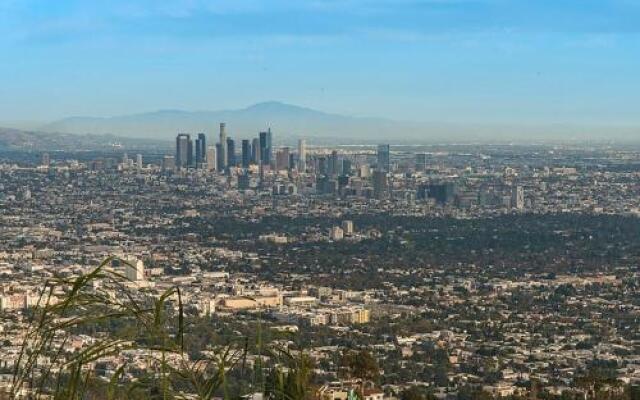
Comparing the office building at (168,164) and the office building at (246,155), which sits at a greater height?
the office building at (246,155)

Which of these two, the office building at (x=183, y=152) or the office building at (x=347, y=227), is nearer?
the office building at (x=347, y=227)

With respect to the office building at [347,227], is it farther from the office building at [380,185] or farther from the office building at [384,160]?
the office building at [384,160]

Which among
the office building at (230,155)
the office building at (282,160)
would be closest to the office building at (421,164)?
the office building at (282,160)

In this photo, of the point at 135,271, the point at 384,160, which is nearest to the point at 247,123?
the point at 384,160

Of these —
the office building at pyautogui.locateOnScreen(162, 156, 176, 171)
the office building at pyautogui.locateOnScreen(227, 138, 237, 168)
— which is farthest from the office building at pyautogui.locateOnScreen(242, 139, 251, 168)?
the office building at pyautogui.locateOnScreen(162, 156, 176, 171)

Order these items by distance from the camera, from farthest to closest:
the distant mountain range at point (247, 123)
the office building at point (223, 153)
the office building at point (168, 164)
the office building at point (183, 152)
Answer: the distant mountain range at point (247, 123)
the office building at point (183, 152)
the office building at point (223, 153)
the office building at point (168, 164)

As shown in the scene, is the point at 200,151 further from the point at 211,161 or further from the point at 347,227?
the point at 347,227

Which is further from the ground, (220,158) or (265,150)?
(265,150)

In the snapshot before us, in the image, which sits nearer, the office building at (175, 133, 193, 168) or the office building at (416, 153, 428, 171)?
the office building at (175, 133, 193, 168)

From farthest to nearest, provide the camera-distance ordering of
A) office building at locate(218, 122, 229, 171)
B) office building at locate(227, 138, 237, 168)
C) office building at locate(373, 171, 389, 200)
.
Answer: office building at locate(227, 138, 237, 168), office building at locate(218, 122, 229, 171), office building at locate(373, 171, 389, 200)

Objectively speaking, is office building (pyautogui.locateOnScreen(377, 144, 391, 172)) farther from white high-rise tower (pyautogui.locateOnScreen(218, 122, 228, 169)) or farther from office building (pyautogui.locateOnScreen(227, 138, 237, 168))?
white high-rise tower (pyautogui.locateOnScreen(218, 122, 228, 169))

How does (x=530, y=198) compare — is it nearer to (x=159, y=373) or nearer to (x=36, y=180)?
(x=36, y=180)
